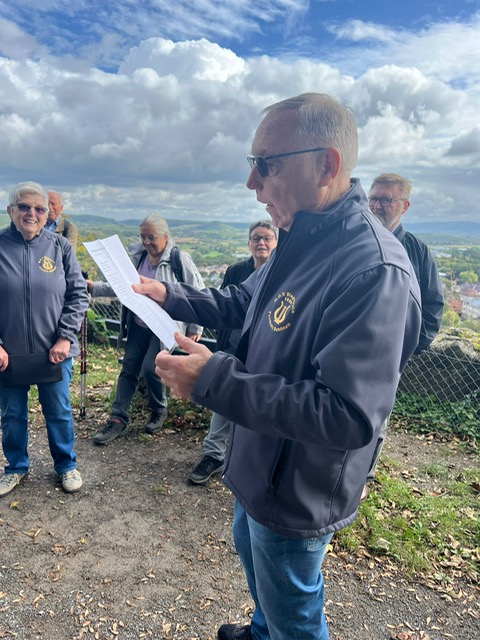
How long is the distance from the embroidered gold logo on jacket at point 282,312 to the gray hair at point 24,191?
9.08ft

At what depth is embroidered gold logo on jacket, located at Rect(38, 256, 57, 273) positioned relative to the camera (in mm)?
3651

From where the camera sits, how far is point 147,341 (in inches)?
199

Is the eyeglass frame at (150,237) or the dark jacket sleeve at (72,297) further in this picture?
the eyeglass frame at (150,237)

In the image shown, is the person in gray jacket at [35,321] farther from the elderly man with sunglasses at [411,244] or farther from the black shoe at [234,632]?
the elderly man with sunglasses at [411,244]

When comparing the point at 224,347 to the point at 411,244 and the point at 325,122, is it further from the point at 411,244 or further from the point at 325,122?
the point at 325,122

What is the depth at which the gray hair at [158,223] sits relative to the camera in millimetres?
4690

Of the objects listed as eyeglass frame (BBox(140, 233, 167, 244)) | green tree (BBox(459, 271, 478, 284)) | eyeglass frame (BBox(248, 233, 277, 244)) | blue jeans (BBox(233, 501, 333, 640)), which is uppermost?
eyeglass frame (BBox(248, 233, 277, 244))

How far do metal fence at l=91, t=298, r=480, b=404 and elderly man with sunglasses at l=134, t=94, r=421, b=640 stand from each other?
15.5 ft

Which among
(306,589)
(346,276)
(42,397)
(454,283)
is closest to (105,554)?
(42,397)

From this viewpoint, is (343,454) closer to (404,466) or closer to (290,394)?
(290,394)

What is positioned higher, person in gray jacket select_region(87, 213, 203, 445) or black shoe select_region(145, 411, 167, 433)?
person in gray jacket select_region(87, 213, 203, 445)

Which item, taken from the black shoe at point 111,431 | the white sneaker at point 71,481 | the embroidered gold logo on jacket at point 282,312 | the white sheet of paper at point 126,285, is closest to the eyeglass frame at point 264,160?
the embroidered gold logo on jacket at point 282,312

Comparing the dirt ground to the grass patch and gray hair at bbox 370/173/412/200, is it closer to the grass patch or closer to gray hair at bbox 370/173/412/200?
the grass patch

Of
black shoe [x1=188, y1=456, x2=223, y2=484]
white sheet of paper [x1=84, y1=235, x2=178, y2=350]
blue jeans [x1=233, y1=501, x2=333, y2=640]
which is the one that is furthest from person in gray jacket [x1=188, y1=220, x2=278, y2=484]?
blue jeans [x1=233, y1=501, x2=333, y2=640]
